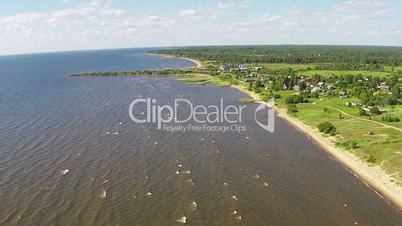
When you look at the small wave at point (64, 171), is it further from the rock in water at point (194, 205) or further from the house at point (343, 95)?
the house at point (343, 95)

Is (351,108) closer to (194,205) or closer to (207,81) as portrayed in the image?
(194,205)

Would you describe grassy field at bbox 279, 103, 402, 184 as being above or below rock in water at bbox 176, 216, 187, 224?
above

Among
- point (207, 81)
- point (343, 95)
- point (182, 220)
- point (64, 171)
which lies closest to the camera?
point (182, 220)

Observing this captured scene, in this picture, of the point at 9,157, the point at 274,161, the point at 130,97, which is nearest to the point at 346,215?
the point at 274,161

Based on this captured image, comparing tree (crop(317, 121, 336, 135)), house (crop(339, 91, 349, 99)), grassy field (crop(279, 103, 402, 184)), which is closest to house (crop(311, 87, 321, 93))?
house (crop(339, 91, 349, 99))

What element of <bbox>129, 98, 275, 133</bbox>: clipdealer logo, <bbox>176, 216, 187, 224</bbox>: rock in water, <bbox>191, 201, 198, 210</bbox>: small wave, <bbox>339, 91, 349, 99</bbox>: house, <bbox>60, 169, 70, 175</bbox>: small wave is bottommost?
<bbox>176, 216, 187, 224</bbox>: rock in water

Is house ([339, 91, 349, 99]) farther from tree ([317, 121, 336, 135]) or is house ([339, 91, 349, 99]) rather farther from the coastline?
tree ([317, 121, 336, 135])

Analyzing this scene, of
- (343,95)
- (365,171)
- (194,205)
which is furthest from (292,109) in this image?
(194,205)
